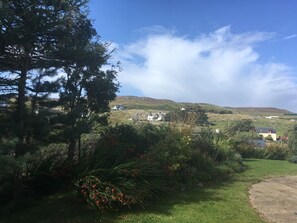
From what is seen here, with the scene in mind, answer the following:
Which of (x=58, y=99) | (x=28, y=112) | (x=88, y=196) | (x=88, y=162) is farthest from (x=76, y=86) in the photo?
(x=88, y=196)

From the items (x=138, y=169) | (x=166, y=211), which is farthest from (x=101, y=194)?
(x=166, y=211)

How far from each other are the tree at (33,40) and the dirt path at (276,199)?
5.65 metres

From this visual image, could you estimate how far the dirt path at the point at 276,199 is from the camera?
7.39 meters

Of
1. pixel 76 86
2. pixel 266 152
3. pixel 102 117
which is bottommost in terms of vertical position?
pixel 266 152

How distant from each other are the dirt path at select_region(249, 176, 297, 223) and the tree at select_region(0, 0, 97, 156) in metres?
5.65

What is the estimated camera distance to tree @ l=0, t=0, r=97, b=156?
7.77 meters

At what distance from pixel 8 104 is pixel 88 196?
341 cm

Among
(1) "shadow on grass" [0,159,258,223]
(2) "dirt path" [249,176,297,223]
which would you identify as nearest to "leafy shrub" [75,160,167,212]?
(1) "shadow on grass" [0,159,258,223]

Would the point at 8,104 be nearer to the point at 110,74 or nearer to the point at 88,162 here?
the point at 88,162

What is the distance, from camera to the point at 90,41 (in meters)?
10.1

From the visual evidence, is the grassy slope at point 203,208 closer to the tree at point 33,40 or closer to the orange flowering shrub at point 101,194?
the orange flowering shrub at point 101,194

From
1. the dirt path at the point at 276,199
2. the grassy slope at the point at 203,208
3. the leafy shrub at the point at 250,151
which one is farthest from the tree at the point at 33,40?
the leafy shrub at the point at 250,151

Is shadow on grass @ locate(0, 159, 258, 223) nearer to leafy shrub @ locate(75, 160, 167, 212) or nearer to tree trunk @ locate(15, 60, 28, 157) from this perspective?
leafy shrub @ locate(75, 160, 167, 212)

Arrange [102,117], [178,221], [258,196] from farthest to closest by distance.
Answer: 1. [102,117]
2. [258,196]
3. [178,221]
